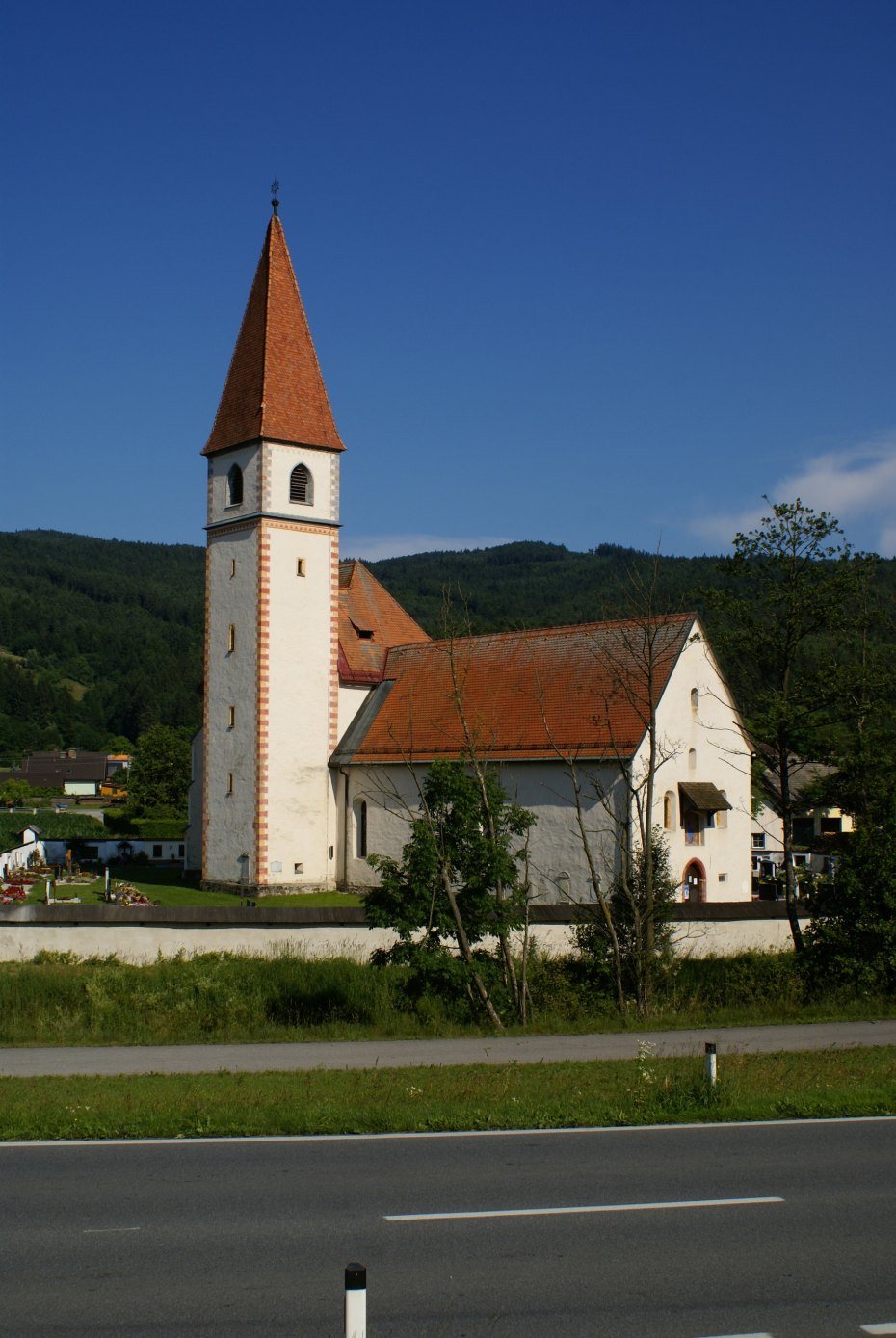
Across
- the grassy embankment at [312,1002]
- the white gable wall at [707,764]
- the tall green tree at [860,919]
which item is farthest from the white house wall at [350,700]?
the tall green tree at [860,919]

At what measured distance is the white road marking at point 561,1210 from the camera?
8.70 m

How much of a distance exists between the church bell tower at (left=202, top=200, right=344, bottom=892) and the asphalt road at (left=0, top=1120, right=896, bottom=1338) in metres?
29.0

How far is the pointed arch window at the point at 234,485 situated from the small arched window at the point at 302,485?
1.69m

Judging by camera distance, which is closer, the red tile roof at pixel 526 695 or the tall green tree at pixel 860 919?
the tall green tree at pixel 860 919

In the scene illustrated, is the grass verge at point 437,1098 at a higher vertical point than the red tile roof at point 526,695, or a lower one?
lower

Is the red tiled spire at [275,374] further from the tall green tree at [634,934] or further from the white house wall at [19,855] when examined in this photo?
the tall green tree at [634,934]

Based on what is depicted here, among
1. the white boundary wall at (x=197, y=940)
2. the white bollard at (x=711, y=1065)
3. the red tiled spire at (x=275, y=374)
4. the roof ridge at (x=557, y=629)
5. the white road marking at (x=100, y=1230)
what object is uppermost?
the red tiled spire at (x=275, y=374)

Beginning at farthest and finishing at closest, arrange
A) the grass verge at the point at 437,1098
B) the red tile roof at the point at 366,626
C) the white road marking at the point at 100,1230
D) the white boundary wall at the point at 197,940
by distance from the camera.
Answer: the red tile roof at the point at 366,626
the white boundary wall at the point at 197,940
the grass verge at the point at 437,1098
the white road marking at the point at 100,1230

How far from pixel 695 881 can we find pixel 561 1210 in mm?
26940

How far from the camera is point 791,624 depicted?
28141mm

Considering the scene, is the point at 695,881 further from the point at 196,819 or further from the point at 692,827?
the point at 196,819

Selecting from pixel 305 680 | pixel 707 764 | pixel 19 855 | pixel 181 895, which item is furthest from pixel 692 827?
pixel 19 855

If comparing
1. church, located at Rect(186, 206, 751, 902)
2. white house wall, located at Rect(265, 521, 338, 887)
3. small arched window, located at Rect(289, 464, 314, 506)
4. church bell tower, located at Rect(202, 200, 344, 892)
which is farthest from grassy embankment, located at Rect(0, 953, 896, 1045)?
small arched window, located at Rect(289, 464, 314, 506)

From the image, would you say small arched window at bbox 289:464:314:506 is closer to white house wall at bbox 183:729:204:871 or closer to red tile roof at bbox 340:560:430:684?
red tile roof at bbox 340:560:430:684
